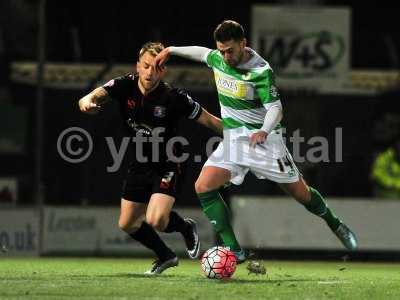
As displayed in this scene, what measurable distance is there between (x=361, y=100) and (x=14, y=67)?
16.4 feet

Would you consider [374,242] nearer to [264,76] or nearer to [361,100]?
[361,100]

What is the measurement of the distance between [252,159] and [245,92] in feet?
1.92

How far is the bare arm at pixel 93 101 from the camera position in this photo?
924cm

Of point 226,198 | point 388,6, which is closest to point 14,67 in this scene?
point 226,198

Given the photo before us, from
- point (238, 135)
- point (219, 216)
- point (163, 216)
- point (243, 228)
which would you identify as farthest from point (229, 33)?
point (243, 228)

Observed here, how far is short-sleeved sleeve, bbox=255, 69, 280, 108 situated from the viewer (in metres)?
9.34

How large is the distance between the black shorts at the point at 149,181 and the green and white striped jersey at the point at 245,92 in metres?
0.63

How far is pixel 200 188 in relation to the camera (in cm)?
971

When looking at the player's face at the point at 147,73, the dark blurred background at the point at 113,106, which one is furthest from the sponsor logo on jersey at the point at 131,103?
the dark blurred background at the point at 113,106

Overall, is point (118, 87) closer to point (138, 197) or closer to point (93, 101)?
point (93, 101)

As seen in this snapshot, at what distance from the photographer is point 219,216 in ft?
31.8

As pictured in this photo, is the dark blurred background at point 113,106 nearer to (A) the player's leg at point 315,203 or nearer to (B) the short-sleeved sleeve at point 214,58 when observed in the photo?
(A) the player's leg at point 315,203
